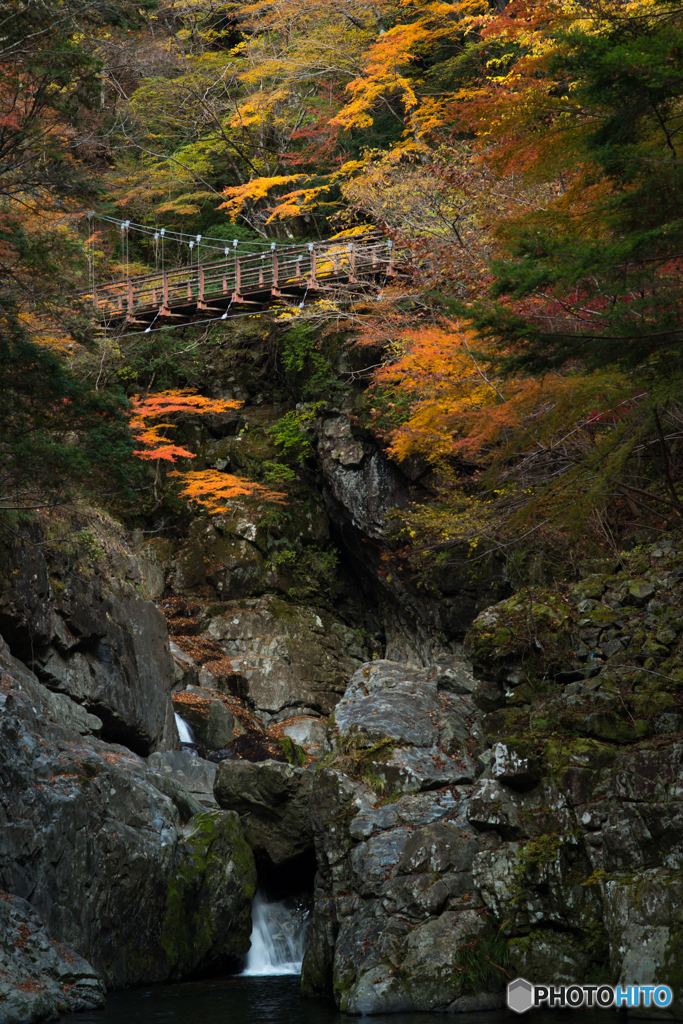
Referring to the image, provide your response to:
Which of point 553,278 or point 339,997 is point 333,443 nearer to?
point 339,997

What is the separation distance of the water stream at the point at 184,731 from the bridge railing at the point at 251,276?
930 cm

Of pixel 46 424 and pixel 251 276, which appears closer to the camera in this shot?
pixel 46 424

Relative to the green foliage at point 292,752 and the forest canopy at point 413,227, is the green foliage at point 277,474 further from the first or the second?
the green foliage at point 292,752

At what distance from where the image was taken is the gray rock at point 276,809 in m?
11.1

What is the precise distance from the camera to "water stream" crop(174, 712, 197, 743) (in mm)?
14250

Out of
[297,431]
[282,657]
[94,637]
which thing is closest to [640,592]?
[94,637]

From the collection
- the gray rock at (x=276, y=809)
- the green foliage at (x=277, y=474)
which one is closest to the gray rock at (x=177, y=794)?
the gray rock at (x=276, y=809)

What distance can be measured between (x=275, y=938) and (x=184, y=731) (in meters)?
4.41

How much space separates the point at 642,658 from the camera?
7711 mm

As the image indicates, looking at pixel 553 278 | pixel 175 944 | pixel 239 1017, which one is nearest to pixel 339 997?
pixel 239 1017

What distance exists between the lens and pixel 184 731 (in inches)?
567

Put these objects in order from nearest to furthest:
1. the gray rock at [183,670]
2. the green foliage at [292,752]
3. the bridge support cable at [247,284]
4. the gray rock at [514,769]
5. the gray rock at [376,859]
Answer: the gray rock at [514,769] → the gray rock at [376,859] → the green foliage at [292,752] → the gray rock at [183,670] → the bridge support cable at [247,284]

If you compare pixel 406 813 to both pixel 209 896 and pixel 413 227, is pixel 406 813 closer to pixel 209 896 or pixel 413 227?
pixel 209 896

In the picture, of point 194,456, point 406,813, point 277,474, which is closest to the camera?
point 406,813
